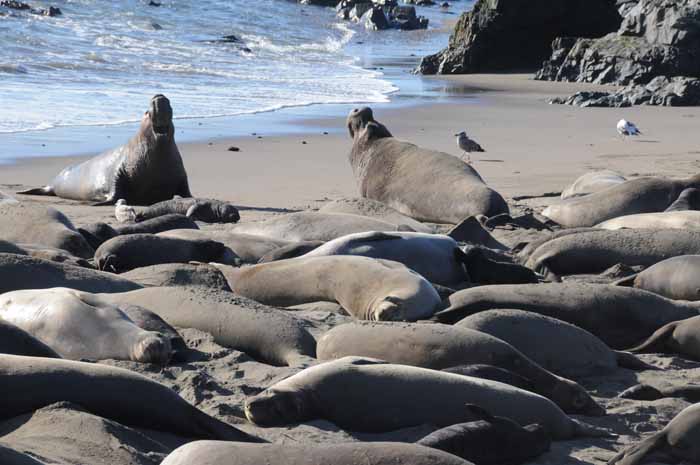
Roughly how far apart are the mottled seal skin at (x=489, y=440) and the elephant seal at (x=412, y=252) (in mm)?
2501

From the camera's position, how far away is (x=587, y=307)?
16.4 feet

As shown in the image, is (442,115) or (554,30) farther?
(554,30)

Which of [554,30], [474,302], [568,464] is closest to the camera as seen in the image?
[568,464]

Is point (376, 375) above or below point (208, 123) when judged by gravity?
above

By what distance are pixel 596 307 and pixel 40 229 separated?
10.7ft

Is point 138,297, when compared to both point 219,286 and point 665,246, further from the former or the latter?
point 665,246

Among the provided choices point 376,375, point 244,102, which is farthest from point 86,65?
point 376,375

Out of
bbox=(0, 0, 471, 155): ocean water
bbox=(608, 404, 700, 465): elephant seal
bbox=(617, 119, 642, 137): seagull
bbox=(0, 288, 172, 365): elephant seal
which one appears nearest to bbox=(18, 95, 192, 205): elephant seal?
bbox=(0, 0, 471, 155): ocean water

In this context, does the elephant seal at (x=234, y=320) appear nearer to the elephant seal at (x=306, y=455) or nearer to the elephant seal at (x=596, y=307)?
the elephant seal at (x=596, y=307)

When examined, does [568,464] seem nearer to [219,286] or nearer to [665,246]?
[219,286]

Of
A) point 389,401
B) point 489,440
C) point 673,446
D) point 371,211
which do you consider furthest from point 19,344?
point 371,211

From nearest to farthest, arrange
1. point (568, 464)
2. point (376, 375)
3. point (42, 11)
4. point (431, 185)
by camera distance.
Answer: point (568, 464) → point (376, 375) → point (431, 185) → point (42, 11)

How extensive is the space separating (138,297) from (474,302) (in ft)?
4.65

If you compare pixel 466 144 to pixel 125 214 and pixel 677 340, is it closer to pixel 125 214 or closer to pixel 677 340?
pixel 125 214
